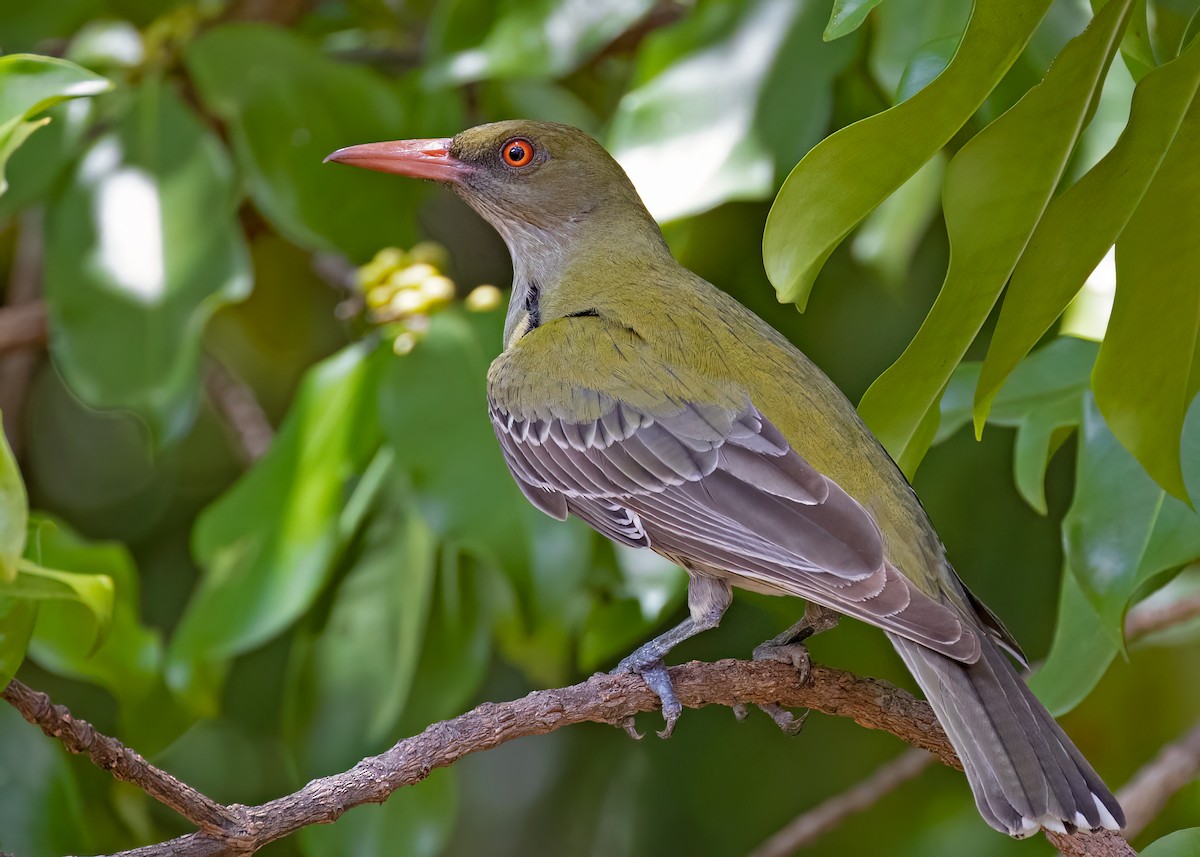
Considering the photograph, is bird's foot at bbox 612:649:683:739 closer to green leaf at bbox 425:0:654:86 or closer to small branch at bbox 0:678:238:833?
small branch at bbox 0:678:238:833

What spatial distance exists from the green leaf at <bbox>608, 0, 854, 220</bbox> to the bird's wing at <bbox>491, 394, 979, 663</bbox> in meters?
0.56

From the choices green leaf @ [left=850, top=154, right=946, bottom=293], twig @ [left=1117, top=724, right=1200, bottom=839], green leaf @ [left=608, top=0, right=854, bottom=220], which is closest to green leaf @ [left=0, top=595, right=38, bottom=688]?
green leaf @ [left=608, top=0, right=854, bottom=220]

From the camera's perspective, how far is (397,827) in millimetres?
3529

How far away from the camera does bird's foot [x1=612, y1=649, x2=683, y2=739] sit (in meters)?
2.45

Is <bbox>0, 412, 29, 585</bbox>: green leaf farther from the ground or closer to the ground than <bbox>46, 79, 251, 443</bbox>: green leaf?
farther from the ground

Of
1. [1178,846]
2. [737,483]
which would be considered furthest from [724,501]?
[1178,846]

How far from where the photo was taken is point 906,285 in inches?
178

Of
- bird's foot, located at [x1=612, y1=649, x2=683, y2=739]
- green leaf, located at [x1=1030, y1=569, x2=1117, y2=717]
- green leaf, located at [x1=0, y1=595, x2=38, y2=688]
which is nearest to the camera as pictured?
green leaf, located at [x1=0, y1=595, x2=38, y2=688]

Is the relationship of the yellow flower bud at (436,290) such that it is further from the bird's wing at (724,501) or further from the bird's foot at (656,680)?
the bird's foot at (656,680)

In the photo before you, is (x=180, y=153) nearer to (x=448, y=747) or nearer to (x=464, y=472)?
(x=464, y=472)

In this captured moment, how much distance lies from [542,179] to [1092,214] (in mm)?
1971

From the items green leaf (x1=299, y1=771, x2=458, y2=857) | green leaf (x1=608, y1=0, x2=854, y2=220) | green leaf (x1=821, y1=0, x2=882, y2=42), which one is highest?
green leaf (x1=821, y1=0, x2=882, y2=42)

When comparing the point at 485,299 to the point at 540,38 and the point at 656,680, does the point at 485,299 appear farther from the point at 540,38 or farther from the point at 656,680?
the point at 656,680

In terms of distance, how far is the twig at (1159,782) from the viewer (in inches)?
148
